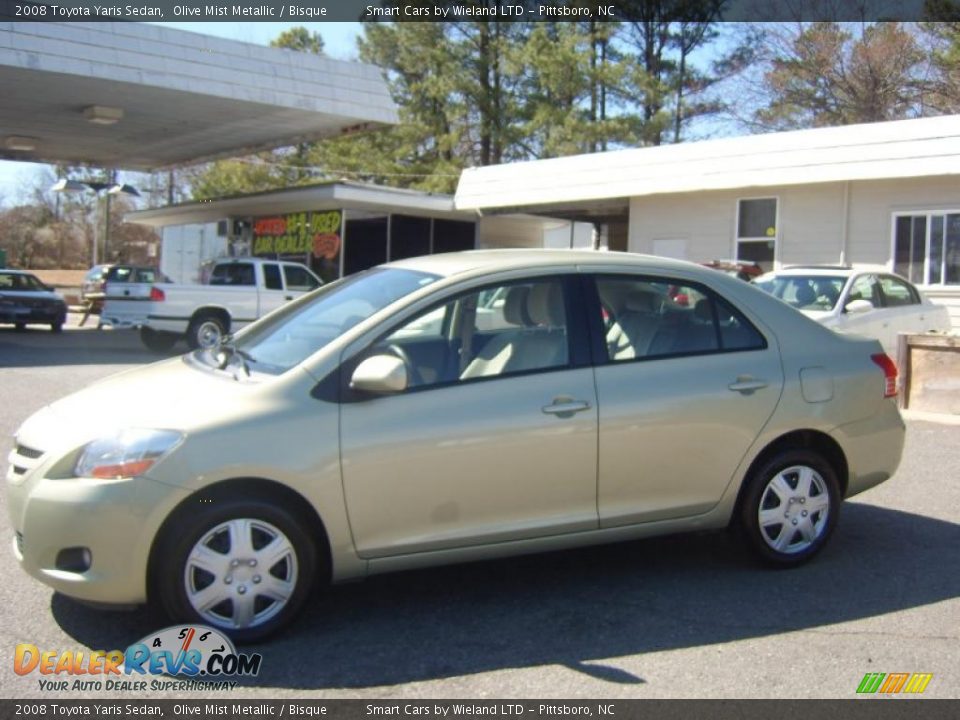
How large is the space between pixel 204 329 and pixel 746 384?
14351mm

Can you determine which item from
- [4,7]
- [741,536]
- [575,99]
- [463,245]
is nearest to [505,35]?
[575,99]

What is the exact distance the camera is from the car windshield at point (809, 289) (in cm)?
1214

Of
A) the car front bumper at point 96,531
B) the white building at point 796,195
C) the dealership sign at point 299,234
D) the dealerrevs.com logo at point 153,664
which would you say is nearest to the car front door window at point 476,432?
the dealerrevs.com logo at point 153,664

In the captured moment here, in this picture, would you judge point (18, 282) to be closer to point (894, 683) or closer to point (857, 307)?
point (857, 307)

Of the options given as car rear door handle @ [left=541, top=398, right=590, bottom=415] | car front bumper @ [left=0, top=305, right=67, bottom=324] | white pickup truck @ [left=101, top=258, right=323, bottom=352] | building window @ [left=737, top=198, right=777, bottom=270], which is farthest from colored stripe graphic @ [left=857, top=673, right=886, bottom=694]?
car front bumper @ [left=0, top=305, right=67, bottom=324]

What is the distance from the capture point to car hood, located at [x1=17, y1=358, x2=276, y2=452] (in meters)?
3.99

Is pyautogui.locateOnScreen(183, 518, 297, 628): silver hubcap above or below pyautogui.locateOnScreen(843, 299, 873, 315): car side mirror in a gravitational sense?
below

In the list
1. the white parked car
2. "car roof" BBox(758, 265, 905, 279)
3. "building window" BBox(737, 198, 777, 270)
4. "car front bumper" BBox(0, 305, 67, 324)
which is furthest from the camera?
"car front bumper" BBox(0, 305, 67, 324)

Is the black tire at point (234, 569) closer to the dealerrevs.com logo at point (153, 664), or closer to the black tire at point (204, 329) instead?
the dealerrevs.com logo at point (153, 664)

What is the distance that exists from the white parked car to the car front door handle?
7961 mm

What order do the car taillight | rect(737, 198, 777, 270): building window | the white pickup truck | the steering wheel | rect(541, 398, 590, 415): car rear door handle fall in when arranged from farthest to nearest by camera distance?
rect(737, 198, 777, 270): building window, the white pickup truck, the car taillight, rect(541, 398, 590, 415): car rear door handle, the steering wheel

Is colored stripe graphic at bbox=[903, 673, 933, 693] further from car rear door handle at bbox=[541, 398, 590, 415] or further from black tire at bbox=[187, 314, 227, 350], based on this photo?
black tire at bbox=[187, 314, 227, 350]

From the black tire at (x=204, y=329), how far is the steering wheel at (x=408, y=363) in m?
13.7

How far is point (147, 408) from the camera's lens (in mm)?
4094
